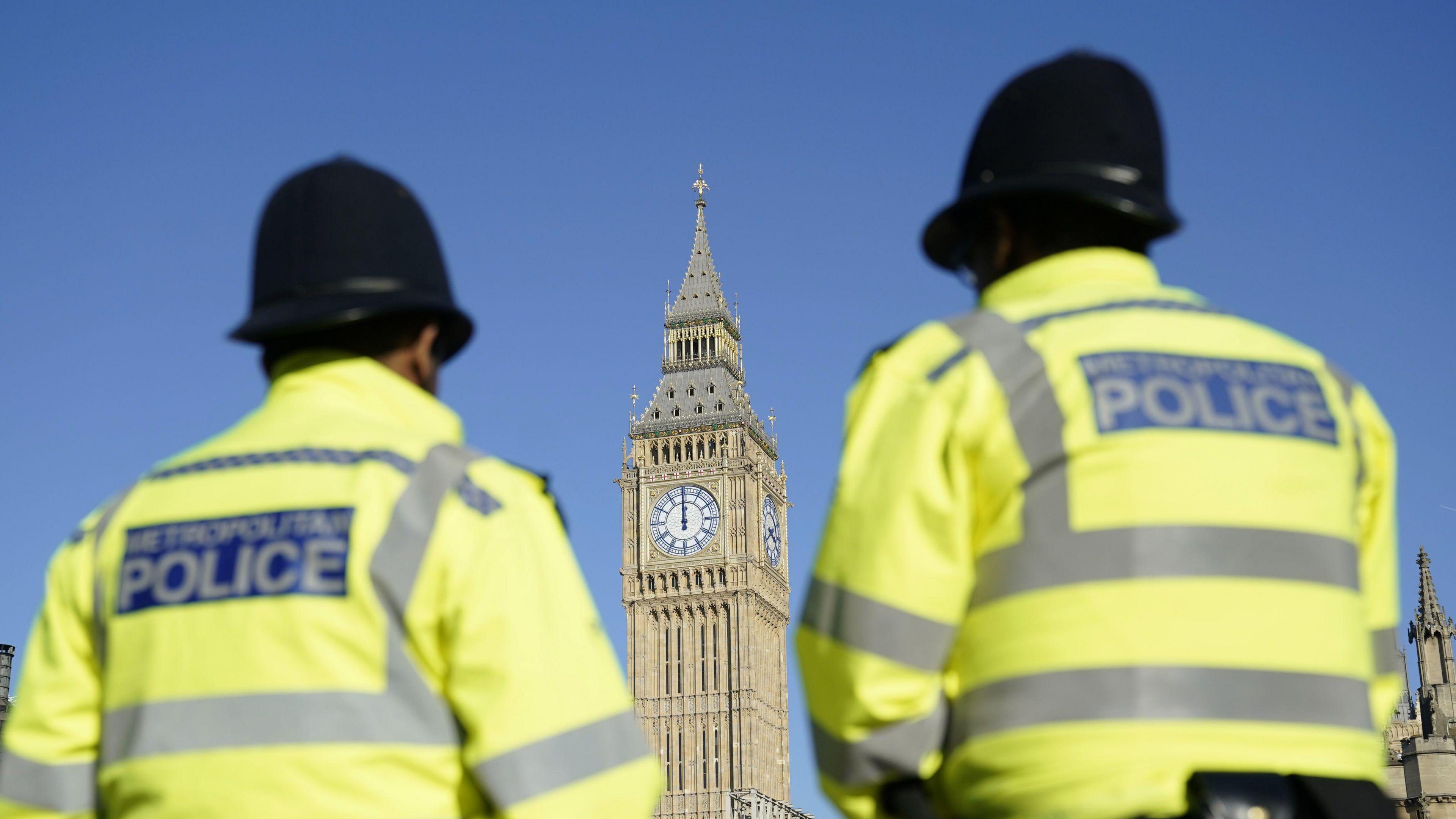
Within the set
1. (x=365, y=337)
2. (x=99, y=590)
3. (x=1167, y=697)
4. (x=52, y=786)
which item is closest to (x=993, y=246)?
(x=1167, y=697)

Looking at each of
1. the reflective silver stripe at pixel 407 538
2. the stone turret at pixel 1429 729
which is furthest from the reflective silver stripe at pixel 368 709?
the stone turret at pixel 1429 729

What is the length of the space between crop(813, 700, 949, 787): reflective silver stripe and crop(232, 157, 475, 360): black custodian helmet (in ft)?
3.88

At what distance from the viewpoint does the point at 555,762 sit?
9.98 feet

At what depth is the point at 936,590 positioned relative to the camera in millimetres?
2918

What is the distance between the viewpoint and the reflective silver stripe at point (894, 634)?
2912 millimetres

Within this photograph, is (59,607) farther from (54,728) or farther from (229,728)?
(229,728)

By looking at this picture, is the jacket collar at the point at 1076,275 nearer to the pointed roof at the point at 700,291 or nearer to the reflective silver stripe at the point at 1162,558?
the reflective silver stripe at the point at 1162,558

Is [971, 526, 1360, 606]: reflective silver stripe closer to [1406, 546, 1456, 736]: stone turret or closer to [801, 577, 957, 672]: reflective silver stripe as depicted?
[801, 577, 957, 672]: reflective silver stripe

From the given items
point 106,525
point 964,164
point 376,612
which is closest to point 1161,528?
point 964,164

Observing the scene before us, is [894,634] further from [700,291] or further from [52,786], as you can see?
[700,291]

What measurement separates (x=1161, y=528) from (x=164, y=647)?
1680 millimetres

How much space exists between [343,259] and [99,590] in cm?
76

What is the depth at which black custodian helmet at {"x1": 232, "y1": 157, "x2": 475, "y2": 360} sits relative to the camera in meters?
3.44

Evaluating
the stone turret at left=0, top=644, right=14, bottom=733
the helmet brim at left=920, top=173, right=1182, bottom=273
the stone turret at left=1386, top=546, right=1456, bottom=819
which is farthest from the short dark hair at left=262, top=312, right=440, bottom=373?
the stone turret at left=0, top=644, right=14, bottom=733
